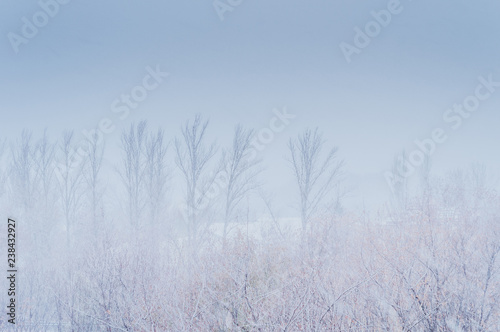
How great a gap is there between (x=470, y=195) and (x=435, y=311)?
45.6ft

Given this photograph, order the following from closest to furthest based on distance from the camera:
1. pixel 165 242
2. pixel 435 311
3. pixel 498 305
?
pixel 435 311, pixel 498 305, pixel 165 242

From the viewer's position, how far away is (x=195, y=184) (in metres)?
15.4

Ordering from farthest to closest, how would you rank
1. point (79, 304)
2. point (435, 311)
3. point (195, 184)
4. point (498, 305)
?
1. point (195, 184)
2. point (79, 304)
3. point (498, 305)
4. point (435, 311)

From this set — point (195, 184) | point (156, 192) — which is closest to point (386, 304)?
point (195, 184)

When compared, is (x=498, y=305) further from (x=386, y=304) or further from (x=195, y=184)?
(x=195, y=184)

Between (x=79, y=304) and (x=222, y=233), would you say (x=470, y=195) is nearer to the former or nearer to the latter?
(x=222, y=233)

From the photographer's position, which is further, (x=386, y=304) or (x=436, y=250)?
(x=436, y=250)

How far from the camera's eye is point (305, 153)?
17484mm

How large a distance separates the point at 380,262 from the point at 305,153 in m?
9.18

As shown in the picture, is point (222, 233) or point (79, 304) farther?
point (222, 233)

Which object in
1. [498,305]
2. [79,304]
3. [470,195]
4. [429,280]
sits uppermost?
[470,195]

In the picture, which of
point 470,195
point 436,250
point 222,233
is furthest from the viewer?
point 470,195

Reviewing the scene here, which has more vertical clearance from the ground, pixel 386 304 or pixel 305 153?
pixel 305 153

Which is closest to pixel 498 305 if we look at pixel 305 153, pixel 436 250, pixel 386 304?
pixel 436 250
